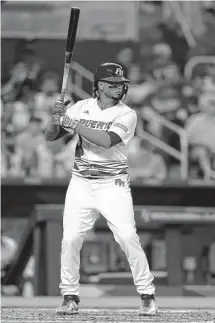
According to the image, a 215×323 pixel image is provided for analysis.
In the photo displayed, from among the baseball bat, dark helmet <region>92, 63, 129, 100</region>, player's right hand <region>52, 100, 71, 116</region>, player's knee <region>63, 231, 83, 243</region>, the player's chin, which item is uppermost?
the baseball bat

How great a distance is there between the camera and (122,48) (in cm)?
1273

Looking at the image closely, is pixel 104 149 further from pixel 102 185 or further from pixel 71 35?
pixel 71 35

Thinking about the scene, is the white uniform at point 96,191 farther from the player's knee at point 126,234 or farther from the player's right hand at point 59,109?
the player's right hand at point 59,109

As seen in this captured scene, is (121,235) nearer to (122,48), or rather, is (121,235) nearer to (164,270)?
(164,270)

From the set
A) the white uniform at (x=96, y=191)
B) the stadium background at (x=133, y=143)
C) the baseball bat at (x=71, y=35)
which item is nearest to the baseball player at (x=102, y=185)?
the white uniform at (x=96, y=191)

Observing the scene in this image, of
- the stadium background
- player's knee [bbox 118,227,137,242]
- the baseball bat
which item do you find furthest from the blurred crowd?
player's knee [bbox 118,227,137,242]

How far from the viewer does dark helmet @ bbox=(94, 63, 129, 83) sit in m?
5.96

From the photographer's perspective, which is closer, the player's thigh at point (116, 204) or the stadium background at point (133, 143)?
the player's thigh at point (116, 204)

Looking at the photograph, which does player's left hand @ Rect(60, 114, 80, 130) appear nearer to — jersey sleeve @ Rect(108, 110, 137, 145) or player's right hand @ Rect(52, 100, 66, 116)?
player's right hand @ Rect(52, 100, 66, 116)

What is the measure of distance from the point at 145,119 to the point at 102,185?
21.4 feet

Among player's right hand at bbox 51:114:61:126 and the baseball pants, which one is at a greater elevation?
player's right hand at bbox 51:114:61:126

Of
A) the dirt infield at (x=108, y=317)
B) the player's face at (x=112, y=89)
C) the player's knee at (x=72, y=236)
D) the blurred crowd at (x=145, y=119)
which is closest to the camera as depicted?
the dirt infield at (x=108, y=317)

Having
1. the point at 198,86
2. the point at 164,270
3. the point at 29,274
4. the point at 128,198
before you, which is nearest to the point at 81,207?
the point at 128,198

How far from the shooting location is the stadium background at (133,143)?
9.77 meters
